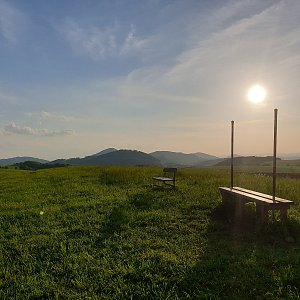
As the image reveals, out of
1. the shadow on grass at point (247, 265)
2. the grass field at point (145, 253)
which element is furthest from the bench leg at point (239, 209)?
the shadow on grass at point (247, 265)

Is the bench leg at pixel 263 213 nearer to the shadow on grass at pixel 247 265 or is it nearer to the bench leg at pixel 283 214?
the shadow on grass at pixel 247 265

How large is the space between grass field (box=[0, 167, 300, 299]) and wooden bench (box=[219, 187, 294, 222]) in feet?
1.24

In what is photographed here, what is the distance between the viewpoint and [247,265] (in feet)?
21.2

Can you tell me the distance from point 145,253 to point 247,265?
2180 mm

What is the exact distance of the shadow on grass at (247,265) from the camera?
5.42 metres

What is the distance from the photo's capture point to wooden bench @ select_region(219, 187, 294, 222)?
338 inches

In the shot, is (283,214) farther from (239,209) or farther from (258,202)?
(239,209)

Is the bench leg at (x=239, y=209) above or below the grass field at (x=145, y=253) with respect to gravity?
above

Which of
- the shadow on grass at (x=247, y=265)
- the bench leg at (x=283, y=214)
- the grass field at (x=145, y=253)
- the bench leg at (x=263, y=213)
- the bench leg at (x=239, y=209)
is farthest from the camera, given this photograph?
the bench leg at (x=239, y=209)

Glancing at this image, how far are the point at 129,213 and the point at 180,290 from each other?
19.4 ft

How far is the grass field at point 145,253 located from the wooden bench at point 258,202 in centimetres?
38

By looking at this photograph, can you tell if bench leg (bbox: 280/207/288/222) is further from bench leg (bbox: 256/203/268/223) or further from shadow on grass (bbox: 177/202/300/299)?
bench leg (bbox: 256/203/268/223)

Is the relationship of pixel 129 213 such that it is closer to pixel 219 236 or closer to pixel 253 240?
pixel 219 236

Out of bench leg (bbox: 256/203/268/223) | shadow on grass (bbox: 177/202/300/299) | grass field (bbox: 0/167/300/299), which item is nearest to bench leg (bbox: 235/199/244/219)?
grass field (bbox: 0/167/300/299)
